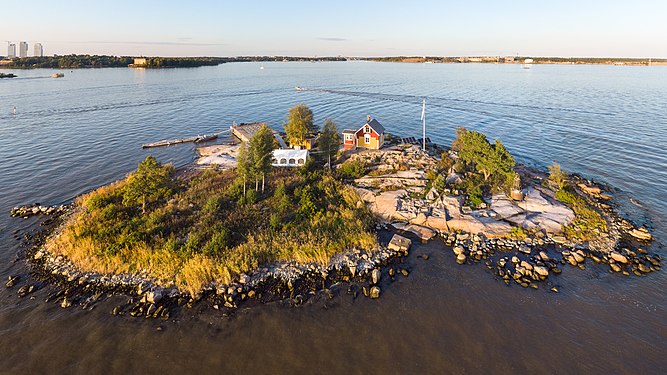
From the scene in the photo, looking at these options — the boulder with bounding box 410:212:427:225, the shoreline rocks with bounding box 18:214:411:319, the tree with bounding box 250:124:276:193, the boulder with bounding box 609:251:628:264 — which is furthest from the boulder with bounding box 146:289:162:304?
the boulder with bounding box 609:251:628:264

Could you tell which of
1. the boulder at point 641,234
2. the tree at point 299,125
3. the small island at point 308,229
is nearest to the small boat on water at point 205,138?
the tree at point 299,125

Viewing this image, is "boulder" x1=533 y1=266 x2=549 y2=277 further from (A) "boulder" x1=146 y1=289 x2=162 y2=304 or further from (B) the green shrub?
(A) "boulder" x1=146 y1=289 x2=162 y2=304

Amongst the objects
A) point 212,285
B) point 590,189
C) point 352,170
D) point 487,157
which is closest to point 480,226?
point 487,157

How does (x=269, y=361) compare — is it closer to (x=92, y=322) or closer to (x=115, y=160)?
(x=92, y=322)

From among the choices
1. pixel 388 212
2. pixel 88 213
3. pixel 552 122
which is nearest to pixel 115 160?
pixel 88 213

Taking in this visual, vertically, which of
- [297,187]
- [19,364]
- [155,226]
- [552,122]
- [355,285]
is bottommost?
[19,364]

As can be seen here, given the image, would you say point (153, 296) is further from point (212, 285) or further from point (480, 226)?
point (480, 226)
